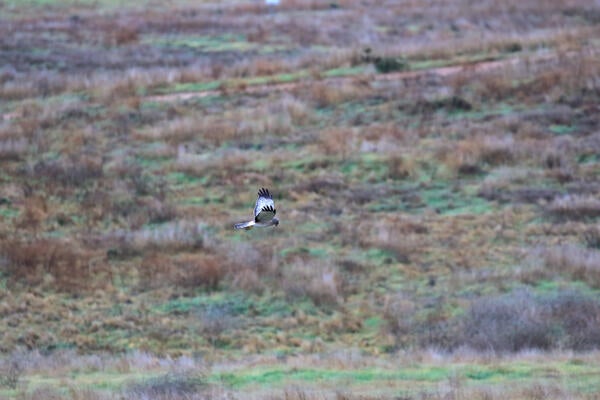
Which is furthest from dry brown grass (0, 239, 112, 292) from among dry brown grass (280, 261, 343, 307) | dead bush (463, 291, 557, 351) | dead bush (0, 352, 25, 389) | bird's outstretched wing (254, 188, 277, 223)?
bird's outstretched wing (254, 188, 277, 223)

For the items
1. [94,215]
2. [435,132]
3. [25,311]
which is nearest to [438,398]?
[25,311]

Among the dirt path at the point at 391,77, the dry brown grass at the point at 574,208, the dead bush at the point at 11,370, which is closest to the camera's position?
the dead bush at the point at 11,370

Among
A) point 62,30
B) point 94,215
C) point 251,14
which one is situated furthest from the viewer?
point 251,14

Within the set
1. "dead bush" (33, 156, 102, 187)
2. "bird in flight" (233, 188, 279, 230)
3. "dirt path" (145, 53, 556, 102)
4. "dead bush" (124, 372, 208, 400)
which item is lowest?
"dead bush" (124, 372, 208, 400)

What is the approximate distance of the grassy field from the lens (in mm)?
15094

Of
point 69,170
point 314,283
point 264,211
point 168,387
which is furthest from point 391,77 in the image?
point 264,211

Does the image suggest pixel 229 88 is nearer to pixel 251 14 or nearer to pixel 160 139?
pixel 160 139

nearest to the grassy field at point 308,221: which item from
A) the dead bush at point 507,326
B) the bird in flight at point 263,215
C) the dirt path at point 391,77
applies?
the dead bush at point 507,326

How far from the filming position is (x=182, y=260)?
791 inches

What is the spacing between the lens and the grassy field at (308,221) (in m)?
15.1

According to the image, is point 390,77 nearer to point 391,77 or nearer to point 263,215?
point 391,77

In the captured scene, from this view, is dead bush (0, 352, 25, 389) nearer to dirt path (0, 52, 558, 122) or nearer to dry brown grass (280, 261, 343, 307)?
dry brown grass (280, 261, 343, 307)

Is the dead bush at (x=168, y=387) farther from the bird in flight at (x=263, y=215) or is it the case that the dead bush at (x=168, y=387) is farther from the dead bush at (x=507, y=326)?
the dead bush at (x=507, y=326)

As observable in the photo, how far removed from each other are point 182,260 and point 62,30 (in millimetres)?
30382
